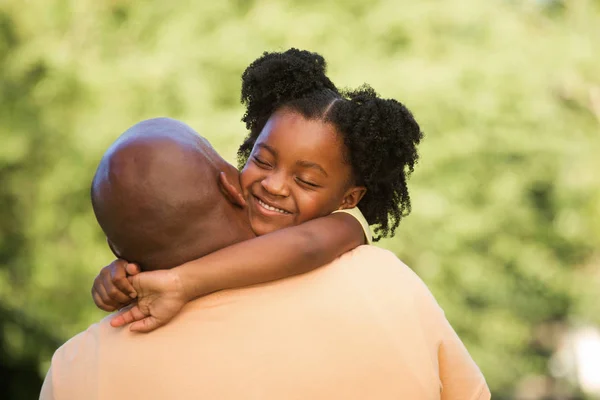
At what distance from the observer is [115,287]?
2.01 meters

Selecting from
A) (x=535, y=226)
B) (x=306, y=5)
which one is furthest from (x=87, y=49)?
(x=535, y=226)

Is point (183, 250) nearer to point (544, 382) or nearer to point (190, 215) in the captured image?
point (190, 215)

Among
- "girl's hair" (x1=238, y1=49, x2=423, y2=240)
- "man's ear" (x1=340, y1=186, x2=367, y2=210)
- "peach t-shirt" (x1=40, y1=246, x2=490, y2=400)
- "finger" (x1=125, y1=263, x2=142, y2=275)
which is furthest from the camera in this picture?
"man's ear" (x1=340, y1=186, x2=367, y2=210)

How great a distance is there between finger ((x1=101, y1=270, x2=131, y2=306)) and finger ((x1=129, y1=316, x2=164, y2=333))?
0.11 metres

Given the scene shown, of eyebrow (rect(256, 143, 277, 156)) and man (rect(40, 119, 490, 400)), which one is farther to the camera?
eyebrow (rect(256, 143, 277, 156))

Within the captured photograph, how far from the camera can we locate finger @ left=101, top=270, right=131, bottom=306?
201 centimetres

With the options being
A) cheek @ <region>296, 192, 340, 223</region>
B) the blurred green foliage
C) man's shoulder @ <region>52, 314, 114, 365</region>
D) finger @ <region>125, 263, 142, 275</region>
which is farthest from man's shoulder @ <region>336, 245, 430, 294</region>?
the blurred green foliage

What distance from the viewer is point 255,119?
2635mm

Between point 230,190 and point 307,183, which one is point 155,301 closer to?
point 230,190

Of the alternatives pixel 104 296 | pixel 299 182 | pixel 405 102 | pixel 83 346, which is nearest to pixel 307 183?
pixel 299 182

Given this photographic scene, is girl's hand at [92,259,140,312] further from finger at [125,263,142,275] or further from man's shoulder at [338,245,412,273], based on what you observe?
man's shoulder at [338,245,412,273]

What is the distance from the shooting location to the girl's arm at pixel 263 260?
1.90 meters

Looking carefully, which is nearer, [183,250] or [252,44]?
[183,250]

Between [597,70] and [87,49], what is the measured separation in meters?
6.35
